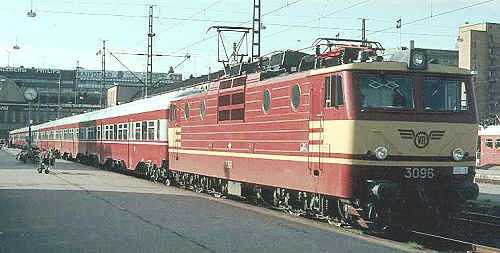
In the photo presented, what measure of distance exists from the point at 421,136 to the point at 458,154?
868mm

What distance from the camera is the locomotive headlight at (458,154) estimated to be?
12641mm

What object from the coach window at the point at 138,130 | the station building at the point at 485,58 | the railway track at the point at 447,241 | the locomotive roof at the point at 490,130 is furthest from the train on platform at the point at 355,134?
the station building at the point at 485,58

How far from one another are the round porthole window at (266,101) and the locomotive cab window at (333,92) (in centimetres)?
266

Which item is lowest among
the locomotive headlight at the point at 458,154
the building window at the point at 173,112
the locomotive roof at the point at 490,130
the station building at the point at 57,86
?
the locomotive headlight at the point at 458,154

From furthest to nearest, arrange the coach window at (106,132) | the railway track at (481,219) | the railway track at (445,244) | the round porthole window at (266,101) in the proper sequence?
1. the coach window at (106,132)
2. the round porthole window at (266,101)
3. the railway track at (481,219)
4. the railway track at (445,244)

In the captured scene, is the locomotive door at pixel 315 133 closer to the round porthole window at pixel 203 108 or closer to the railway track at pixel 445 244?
the railway track at pixel 445 244

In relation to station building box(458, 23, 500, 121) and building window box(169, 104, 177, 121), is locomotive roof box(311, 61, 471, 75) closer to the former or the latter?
building window box(169, 104, 177, 121)

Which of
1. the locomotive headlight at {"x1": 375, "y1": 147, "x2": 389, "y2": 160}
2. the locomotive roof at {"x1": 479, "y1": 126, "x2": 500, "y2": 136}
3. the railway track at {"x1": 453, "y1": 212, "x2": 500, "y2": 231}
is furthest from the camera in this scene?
the locomotive roof at {"x1": 479, "y1": 126, "x2": 500, "y2": 136}

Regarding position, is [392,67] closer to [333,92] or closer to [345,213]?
[333,92]

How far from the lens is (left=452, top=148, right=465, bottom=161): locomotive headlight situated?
1264cm

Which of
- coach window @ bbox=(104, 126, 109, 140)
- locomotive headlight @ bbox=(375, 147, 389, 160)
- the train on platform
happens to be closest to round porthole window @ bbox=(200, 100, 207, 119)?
the train on platform

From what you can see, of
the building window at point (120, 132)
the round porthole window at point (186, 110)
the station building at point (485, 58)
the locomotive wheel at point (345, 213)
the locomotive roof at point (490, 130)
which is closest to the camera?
the locomotive wheel at point (345, 213)

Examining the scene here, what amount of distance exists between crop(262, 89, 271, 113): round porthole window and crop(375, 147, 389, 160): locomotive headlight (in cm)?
387

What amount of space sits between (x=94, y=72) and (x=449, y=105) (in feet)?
394
